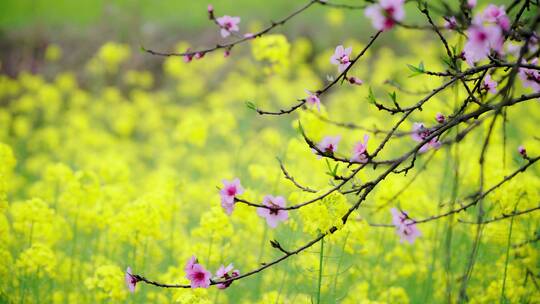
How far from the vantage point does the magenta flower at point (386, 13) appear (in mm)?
1482

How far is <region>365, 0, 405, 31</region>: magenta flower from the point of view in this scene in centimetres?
148

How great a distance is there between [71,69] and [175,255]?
1188cm

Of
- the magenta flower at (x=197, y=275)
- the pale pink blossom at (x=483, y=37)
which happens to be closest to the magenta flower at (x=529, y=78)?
the pale pink blossom at (x=483, y=37)

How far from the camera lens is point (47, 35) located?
16359 millimetres

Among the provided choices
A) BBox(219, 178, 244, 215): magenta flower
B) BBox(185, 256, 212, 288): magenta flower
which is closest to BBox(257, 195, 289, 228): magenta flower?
BBox(219, 178, 244, 215): magenta flower

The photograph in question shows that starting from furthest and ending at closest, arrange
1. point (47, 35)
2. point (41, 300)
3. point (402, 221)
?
point (47, 35), point (41, 300), point (402, 221)

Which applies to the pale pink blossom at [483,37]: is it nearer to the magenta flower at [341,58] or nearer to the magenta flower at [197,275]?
the magenta flower at [341,58]

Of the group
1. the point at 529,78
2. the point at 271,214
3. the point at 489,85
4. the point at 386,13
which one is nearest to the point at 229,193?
the point at 271,214

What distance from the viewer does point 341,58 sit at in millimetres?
2268

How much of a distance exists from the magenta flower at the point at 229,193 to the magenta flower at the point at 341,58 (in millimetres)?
652

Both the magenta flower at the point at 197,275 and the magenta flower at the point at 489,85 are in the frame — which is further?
the magenta flower at the point at 489,85

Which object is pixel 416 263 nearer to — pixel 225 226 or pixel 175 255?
pixel 225 226

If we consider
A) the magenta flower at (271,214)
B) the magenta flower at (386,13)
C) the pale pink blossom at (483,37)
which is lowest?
the magenta flower at (271,214)

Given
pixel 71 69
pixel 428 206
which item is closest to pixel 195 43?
pixel 71 69
